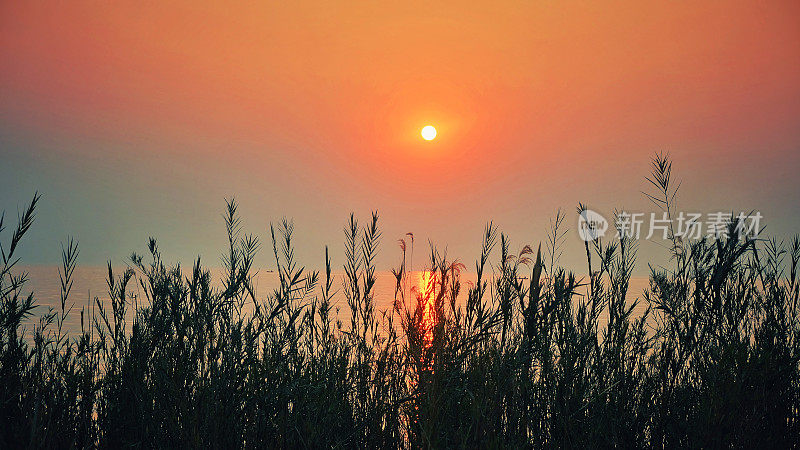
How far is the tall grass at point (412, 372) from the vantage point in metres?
2.65

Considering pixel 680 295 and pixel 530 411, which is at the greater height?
pixel 680 295

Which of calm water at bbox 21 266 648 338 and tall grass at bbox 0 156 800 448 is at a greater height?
calm water at bbox 21 266 648 338

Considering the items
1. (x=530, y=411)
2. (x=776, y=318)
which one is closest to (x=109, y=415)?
(x=530, y=411)

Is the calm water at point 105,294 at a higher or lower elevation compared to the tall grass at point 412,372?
higher

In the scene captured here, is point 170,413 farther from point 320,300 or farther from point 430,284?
point 430,284

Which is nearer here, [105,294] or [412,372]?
[412,372]

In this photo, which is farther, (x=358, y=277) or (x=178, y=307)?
(x=358, y=277)

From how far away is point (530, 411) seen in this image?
2992 millimetres

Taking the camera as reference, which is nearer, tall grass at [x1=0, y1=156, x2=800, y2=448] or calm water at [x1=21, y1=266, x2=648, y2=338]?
tall grass at [x1=0, y1=156, x2=800, y2=448]

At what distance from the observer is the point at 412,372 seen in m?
3.16

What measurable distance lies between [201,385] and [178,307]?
0.54 metres

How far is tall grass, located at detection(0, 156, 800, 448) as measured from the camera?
2.65 m

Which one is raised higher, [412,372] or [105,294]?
A: [105,294]

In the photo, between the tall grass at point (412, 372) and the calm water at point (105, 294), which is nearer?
the tall grass at point (412, 372)
